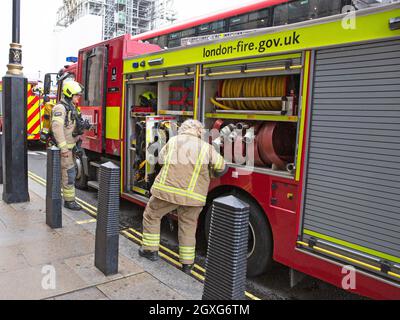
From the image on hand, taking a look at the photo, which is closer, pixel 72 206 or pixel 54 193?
pixel 54 193

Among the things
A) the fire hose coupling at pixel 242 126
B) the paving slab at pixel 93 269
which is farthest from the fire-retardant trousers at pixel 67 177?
the fire hose coupling at pixel 242 126

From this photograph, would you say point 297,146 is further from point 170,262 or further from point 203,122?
point 170,262

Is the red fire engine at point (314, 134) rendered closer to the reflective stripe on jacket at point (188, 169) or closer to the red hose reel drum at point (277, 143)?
the red hose reel drum at point (277, 143)

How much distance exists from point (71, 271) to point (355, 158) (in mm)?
2779

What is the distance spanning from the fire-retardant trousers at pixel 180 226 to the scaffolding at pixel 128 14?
44.5 meters

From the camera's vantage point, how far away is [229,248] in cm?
237

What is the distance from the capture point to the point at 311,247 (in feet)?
10.8

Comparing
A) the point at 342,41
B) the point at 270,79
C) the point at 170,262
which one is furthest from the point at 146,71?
the point at 342,41

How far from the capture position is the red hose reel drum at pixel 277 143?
3.76 metres

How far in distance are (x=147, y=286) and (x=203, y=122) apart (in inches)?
75.9

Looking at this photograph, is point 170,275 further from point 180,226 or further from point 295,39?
point 295,39

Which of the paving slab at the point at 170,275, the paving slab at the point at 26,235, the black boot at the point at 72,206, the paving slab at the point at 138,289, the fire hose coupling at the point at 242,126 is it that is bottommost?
the paving slab at the point at 170,275

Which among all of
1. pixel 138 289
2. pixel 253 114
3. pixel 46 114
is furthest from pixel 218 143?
pixel 46 114

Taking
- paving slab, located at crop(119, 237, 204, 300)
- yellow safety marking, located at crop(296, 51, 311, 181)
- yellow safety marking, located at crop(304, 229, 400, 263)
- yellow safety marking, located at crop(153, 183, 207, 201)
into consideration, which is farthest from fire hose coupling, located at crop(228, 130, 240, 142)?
paving slab, located at crop(119, 237, 204, 300)
